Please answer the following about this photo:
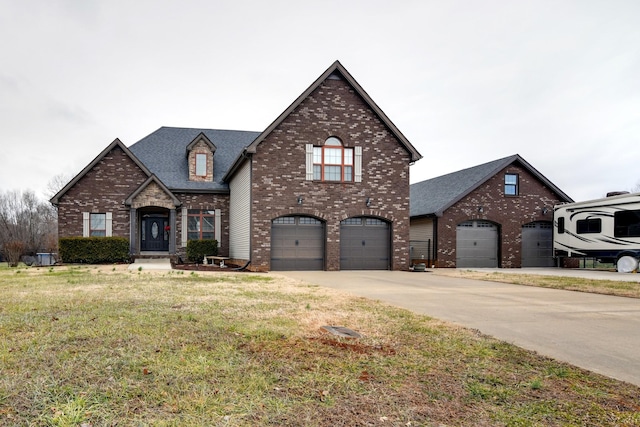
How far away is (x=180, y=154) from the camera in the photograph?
27203mm

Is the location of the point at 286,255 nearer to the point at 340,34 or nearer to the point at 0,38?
the point at 340,34

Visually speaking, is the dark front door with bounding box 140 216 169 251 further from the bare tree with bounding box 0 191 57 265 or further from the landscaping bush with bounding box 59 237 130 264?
the bare tree with bounding box 0 191 57 265

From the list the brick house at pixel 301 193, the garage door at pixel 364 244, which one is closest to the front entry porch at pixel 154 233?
the brick house at pixel 301 193

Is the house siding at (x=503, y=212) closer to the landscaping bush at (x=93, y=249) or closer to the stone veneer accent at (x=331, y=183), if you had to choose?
the stone veneer accent at (x=331, y=183)

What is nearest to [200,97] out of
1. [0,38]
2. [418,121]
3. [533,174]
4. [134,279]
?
[0,38]

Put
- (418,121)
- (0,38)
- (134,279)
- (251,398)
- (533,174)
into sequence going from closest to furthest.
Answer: (251,398), (134,279), (0,38), (533,174), (418,121)

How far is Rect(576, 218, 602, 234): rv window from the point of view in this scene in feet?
76.0

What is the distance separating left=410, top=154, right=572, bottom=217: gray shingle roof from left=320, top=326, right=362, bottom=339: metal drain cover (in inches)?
760

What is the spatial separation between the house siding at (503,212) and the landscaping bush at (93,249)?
1664cm

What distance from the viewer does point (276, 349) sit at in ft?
17.7

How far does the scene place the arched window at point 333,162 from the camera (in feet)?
68.4

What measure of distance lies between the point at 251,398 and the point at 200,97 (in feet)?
83.0

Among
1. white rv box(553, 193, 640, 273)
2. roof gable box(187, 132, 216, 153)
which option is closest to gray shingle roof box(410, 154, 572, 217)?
white rv box(553, 193, 640, 273)

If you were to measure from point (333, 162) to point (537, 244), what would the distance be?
14180 millimetres
